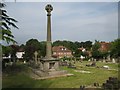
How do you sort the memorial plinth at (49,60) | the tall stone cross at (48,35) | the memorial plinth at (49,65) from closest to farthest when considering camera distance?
the memorial plinth at (49,65)
the memorial plinth at (49,60)
the tall stone cross at (48,35)

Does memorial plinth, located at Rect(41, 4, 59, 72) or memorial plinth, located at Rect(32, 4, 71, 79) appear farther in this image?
memorial plinth, located at Rect(41, 4, 59, 72)

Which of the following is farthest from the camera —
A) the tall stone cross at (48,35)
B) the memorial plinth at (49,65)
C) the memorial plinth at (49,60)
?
the tall stone cross at (48,35)

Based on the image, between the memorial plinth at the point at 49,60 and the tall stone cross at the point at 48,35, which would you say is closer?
the memorial plinth at the point at 49,60

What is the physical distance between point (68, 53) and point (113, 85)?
8448cm

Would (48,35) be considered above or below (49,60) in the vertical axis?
above

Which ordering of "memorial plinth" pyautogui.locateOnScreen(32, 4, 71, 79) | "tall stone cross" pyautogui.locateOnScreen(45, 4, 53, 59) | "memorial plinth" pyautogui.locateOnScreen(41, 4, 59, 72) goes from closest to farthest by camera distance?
"memorial plinth" pyautogui.locateOnScreen(32, 4, 71, 79) < "memorial plinth" pyautogui.locateOnScreen(41, 4, 59, 72) < "tall stone cross" pyautogui.locateOnScreen(45, 4, 53, 59)

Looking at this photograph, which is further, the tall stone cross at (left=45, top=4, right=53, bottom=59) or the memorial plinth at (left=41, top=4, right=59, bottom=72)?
the tall stone cross at (left=45, top=4, right=53, bottom=59)

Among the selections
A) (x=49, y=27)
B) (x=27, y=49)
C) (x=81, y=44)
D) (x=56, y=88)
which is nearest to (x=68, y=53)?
(x=81, y=44)

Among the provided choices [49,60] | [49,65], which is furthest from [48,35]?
[49,65]

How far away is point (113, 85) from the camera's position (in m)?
13.9

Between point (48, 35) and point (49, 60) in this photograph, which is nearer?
point (49, 60)

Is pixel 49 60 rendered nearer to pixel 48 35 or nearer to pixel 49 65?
pixel 49 65

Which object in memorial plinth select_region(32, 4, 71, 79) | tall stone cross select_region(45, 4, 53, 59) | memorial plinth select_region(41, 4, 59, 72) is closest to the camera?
memorial plinth select_region(32, 4, 71, 79)

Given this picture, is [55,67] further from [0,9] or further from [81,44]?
[81,44]
